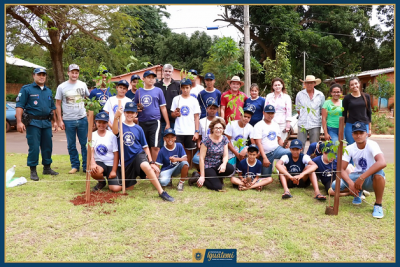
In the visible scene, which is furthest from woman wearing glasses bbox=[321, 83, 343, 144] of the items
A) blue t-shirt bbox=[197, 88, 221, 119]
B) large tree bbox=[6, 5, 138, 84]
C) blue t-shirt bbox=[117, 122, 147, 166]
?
large tree bbox=[6, 5, 138, 84]

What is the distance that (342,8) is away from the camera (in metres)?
24.7

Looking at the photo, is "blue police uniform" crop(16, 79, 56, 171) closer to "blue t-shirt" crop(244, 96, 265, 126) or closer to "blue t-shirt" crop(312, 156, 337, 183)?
"blue t-shirt" crop(244, 96, 265, 126)

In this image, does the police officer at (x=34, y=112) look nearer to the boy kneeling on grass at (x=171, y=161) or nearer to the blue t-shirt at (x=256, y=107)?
the boy kneeling on grass at (x=171, y=161)

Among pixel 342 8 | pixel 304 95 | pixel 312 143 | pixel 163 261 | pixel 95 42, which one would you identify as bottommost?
pixel 163 261

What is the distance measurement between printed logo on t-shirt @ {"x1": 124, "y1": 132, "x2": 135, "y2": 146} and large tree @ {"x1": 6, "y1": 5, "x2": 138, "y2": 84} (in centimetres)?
1092

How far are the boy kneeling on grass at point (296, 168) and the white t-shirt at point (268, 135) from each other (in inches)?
16.3

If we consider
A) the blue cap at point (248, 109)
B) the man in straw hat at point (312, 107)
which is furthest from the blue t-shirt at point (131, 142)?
the man in straw hat at point (312, 107)

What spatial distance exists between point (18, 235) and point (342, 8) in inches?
1034

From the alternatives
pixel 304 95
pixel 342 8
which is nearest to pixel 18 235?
pixel 304 95

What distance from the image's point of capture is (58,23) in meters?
15.2

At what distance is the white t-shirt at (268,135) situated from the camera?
6.06 meters

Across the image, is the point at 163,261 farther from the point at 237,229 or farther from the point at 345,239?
the point at 345,239

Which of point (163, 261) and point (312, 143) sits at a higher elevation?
point (312, 143)

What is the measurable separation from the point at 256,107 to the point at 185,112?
1.39 m
